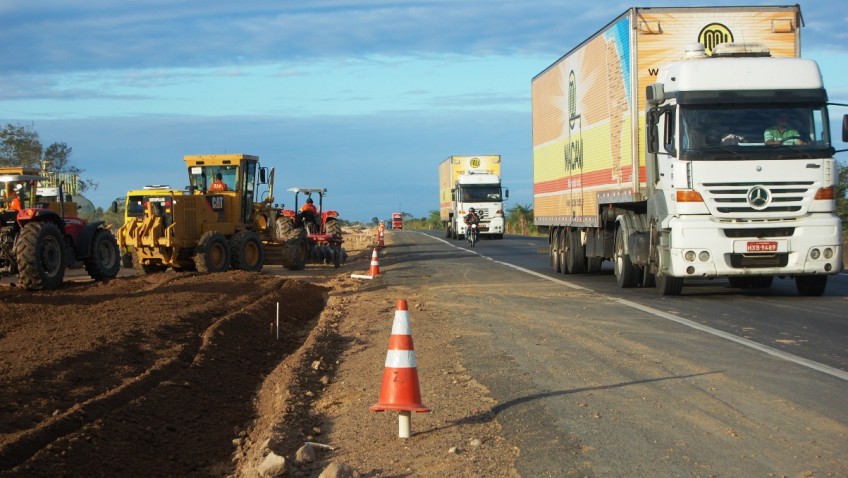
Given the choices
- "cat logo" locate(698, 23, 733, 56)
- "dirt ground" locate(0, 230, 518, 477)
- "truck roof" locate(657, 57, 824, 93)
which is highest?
"cat logo" locate(698, 23, 733, 56)

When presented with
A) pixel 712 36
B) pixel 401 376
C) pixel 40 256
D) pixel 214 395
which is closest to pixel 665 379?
pixel 401 376

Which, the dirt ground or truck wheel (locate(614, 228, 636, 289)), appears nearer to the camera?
the dirt ground

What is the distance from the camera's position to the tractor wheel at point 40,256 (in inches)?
749

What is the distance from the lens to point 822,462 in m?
6.28

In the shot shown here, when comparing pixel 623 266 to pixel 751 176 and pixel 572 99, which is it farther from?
pixel 572 99

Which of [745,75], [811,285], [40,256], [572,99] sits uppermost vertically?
[572,99]

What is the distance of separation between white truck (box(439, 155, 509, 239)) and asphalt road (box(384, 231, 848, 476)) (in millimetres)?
33900

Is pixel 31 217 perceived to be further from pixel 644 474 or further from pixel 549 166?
pixel 644 474

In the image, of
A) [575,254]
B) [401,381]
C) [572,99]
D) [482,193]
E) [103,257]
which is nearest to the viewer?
[401,381]

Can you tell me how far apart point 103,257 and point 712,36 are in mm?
13657

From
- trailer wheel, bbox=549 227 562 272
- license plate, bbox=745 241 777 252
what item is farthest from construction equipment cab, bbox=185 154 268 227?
license plate, bbox=745 241 777 252

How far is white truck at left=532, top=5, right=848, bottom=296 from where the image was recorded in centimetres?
1566

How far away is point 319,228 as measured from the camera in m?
36.3

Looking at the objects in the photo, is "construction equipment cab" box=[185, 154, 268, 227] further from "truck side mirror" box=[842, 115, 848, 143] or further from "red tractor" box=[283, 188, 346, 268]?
"truck side mirror" box=[842, 115, 848, 143]
